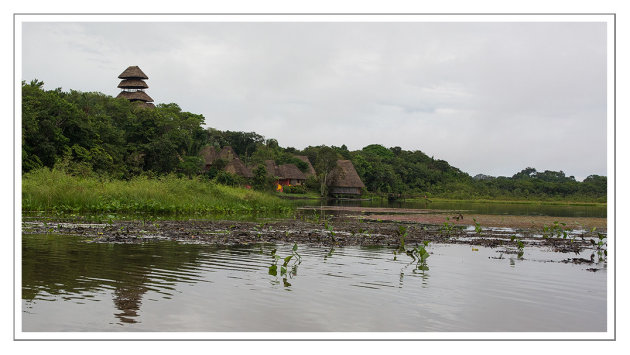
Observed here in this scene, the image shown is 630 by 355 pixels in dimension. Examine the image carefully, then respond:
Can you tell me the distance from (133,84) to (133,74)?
3.67 ft

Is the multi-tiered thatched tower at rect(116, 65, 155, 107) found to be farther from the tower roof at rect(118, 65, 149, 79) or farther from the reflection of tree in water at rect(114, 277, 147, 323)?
the reflection of tree in water at rect(114, 277, 147, 323)

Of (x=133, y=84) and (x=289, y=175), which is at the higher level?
(x=133, y=84)

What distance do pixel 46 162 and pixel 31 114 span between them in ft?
10.9

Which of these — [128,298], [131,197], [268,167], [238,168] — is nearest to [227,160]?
[238,168]

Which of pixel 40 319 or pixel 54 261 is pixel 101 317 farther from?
pixel 54 261

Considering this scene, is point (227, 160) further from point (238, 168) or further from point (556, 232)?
point (556, 232)

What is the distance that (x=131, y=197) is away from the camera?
23.2 m

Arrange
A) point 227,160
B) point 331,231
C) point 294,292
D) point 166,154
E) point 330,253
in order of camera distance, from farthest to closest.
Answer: point 227,160
point 166,154
point 331,231
point 330,253
point 294,292

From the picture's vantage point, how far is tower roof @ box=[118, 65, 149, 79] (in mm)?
57625

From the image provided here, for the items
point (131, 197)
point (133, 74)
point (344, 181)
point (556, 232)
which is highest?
point (133, 74)

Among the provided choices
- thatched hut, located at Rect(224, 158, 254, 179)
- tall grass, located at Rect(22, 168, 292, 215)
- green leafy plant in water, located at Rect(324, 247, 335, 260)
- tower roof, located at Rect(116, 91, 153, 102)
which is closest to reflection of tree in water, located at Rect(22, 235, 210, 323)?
green leafy plant in water, located at Rect(324, 247, 335, 260)

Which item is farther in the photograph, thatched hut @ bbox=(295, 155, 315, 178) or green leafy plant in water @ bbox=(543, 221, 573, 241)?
thatched hut @ bbox=(295, 155, 315, 178)

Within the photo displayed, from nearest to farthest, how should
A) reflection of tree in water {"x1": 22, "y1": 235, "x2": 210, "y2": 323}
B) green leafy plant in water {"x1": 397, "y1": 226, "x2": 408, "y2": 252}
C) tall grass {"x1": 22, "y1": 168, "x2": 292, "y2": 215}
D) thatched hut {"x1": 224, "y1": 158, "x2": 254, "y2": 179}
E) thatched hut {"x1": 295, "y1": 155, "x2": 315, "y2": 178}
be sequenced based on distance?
1. reflection of tree in water {"x1": 22, "y1": 235, "x2": 210, "y2": 323}
2. green leafy plant in water {"x1": 397, "y1": 226, "x2": 408, "y2": 252}
3. tall grass {"x1": 22, "y1": 168, "x2": 292, "y2": 215}
4. thatched hut {"x1": 224, "y1": 158, "x2": 254, "y2": 179}
5. thatched hut {"x1": 295, "y1": 155, "x2": 315, "y2": 178}

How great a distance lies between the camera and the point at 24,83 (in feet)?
106
